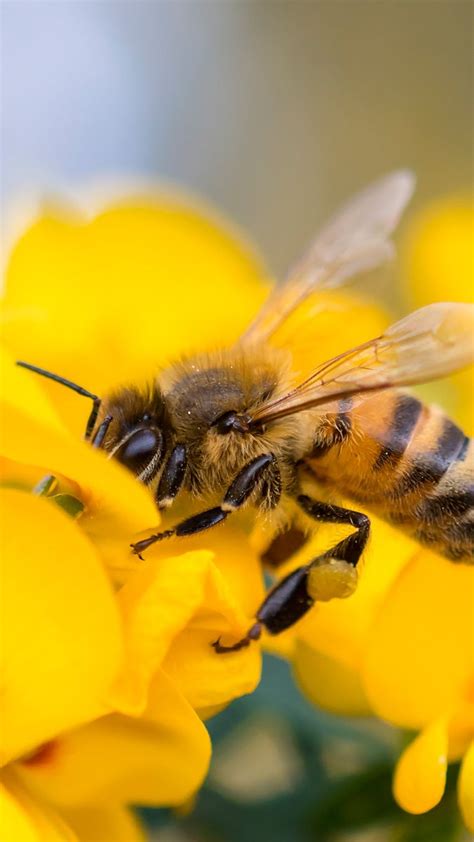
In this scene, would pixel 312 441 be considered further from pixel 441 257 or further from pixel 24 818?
pixel 441 257

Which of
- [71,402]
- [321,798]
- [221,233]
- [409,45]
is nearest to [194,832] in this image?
[321,798]

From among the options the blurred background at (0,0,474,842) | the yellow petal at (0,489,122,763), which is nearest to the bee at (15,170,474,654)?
the yellow petal at (0,489,122,763)

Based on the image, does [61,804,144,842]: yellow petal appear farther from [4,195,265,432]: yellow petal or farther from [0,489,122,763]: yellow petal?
[4,195,265,432]: yellow petal

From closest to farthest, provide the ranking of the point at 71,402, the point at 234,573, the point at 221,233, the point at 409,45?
the point at 234,573, the point at 71,402, the point at 221,233, the point at 409,45

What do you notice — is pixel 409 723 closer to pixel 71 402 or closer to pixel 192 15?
pixel 71 402

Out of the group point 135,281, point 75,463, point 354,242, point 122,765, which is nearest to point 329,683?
point 122,765

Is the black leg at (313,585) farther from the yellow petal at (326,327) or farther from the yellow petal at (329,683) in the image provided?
the yellow petal at (326,327)
